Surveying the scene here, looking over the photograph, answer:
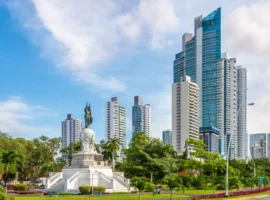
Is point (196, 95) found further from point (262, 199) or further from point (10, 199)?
point (10, 199)

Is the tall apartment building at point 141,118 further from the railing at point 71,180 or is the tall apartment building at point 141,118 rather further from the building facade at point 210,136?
the railing at point 71,180

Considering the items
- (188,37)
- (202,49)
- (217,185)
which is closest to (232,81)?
(202,49)

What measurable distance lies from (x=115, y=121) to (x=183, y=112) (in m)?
42.8

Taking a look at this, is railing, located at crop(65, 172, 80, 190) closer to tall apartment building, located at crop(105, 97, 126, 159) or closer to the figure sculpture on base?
the figure sculpture on base

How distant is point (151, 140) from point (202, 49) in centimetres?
8908

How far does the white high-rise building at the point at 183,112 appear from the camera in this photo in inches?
5089

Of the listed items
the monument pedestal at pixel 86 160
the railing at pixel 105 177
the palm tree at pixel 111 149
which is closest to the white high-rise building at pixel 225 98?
the palm tree at pixel 111 149

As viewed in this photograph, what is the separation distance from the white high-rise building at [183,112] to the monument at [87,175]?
258 ft

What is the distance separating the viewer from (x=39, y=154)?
72.6 metres

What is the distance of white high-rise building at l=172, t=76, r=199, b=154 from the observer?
12925cm

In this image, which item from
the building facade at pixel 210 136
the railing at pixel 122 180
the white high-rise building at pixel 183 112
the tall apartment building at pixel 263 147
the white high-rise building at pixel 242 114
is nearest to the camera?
the railing at pixel 122 180

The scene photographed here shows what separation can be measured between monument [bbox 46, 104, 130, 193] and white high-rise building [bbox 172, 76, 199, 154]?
258 feet

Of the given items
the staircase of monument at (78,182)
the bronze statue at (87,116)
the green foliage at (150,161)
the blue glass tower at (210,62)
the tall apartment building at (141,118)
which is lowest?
the staircase of monument at (78,182)

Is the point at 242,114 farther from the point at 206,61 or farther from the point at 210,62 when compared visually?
the point at 206,61
